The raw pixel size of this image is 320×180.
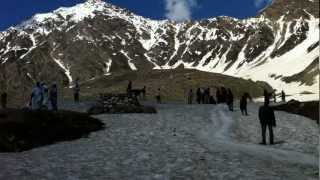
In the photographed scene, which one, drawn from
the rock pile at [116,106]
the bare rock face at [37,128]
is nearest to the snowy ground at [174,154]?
the bare rock face at [37,128]

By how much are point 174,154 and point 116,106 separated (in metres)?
26.0

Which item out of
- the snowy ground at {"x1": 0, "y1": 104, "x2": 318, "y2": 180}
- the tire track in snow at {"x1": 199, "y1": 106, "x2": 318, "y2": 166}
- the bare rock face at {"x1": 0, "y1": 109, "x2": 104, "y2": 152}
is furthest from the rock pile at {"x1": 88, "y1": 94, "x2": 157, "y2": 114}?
the bare rock face at {"x1": 0, "y1": 109, "x2": 104, "y2": 152}

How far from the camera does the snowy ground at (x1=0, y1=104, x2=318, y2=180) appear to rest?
946 inches

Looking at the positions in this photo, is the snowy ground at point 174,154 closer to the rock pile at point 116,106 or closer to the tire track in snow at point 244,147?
the tire track in snow at point 244,147

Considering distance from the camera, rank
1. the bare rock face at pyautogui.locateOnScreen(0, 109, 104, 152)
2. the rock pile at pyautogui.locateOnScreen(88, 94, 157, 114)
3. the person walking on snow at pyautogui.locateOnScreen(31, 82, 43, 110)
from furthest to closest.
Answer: the rock pile at pyautogui.locateOnScreen(88, 94, 157, 114), the person walking on snow at pyautogui.locateOnScreen(31, 82, 43, 110), the bare rock face at pyautogui.locateOnScreen(0, 109, 104, 152)

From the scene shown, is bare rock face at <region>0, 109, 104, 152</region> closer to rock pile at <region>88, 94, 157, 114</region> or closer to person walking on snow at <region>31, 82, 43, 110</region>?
person walking on snow at <region>31, 82, 43, 110</region>

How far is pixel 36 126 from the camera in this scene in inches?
1446

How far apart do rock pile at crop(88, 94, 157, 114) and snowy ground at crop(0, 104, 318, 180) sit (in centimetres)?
847

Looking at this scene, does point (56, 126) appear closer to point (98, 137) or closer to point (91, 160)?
point (98, 137)

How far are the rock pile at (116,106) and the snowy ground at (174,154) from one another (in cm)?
847

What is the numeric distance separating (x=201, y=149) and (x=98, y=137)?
8534 mm

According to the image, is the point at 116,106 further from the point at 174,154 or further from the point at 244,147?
the point at 174,154

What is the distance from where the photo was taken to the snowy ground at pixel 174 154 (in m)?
24.0

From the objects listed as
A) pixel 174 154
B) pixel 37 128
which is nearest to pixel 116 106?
pixel 37 128
